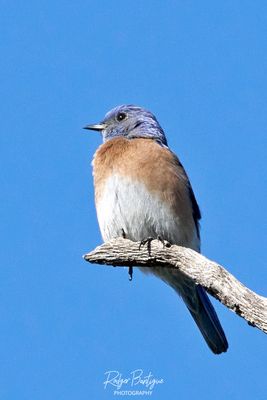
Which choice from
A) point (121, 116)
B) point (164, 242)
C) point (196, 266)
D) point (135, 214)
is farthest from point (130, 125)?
point (196, 266)

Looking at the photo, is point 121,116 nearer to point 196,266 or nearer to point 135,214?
point 135,214

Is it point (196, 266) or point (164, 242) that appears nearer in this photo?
point (196, 266)

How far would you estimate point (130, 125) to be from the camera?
10.9m

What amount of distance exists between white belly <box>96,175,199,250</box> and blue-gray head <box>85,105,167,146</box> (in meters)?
1.11

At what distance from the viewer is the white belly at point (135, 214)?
9516mm

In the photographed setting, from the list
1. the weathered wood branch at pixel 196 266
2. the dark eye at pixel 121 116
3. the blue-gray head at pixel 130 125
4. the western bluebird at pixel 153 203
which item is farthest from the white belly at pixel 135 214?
the dark eye at pixel 121 116

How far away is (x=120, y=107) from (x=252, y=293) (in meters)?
4.67

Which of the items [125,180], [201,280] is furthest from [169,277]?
[201,280]

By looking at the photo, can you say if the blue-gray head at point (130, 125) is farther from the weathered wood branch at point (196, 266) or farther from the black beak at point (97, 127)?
the weathered wood branch at point (196, 266)

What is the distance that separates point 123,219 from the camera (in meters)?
9.55

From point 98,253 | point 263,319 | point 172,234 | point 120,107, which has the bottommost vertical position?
point 263,319

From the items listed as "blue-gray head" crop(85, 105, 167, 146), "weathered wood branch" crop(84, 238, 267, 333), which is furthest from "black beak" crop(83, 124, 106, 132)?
"weathered wood branch" crop(84, 238, 267, 333)

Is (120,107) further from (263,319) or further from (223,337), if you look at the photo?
(263,319)

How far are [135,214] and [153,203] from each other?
24cm
